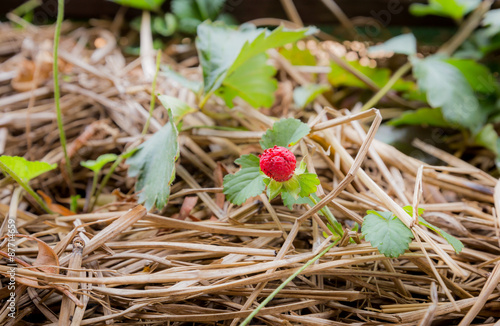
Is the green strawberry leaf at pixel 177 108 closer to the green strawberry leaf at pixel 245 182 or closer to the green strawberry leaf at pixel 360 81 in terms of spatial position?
the green strawberry leaf at pixel 245 182

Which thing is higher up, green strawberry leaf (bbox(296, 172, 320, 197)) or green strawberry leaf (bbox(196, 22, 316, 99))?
green strawberry leaf (bbox(196, 22, 316, 99))

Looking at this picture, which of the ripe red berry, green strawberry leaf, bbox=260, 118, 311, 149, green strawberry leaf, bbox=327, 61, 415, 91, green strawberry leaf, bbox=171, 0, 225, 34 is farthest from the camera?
green strawberry leaf, bbox=171, 0, 225, 34

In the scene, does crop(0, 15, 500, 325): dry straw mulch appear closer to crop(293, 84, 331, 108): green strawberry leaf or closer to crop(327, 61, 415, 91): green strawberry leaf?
crop(293, 84, 331, 108): green strawberry leaf

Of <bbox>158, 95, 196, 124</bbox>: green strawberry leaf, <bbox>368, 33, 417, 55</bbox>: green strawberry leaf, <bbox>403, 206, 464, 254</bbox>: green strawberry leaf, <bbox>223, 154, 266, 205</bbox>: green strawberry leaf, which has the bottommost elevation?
<bbox>403, 206, 464, 254</bbox>: green strawberry leaf

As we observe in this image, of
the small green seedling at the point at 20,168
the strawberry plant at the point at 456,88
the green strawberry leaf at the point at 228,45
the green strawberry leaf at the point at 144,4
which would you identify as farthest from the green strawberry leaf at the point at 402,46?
the small green seedling at the point at 20,168

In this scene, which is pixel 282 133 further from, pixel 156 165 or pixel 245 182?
pixel 156 165

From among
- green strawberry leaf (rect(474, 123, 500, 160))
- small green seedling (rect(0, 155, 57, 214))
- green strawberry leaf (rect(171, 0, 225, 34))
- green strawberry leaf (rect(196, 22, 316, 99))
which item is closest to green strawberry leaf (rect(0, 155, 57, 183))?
small green seedling (rect(0, 155, 57, 214))
